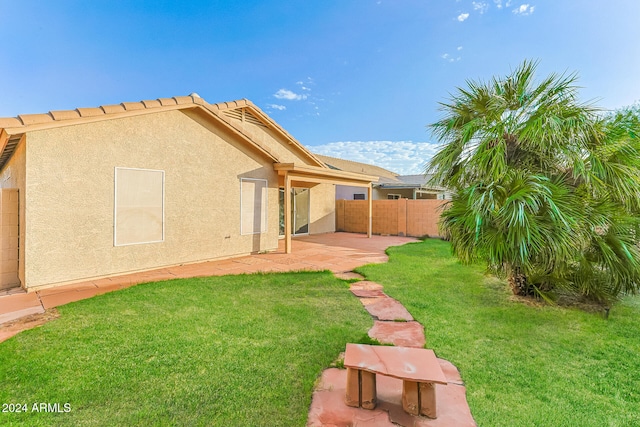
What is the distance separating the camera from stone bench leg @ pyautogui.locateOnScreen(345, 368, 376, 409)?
265 cm

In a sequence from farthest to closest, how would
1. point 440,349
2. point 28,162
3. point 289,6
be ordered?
1. point 289,6
2. point 28,162
3. point 440,349

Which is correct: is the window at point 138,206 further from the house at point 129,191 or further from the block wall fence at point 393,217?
the block wall fence at point 393,217

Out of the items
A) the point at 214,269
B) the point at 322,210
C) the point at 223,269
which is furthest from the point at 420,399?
the point at 322,210

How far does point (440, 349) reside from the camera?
3.84 m

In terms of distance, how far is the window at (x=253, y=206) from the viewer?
10.0 metres

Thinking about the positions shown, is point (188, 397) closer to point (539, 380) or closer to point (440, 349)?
point (440, 349)

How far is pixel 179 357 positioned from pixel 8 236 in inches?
253

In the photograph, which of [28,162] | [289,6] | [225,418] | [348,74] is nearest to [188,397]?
[225,418]

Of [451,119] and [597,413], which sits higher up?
[451,119]

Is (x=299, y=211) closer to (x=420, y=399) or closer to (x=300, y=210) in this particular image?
(x=300, y=210)

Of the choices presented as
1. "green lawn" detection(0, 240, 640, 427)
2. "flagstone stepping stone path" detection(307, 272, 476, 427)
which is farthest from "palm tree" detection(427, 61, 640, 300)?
"flagstone stepping stone path" detection(307, 272, 476, 427)

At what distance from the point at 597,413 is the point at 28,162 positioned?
9783 mm

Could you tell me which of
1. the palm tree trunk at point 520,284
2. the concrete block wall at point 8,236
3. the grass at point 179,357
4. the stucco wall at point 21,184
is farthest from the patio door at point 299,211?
the palm tree trunk at point 520,284

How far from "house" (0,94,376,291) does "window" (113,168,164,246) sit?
0.03 m
